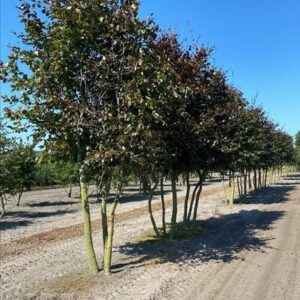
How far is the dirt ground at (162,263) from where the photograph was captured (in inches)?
317

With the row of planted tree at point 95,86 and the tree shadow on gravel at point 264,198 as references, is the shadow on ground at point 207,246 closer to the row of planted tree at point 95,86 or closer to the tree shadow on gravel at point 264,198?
the row of planted tree at point 95,86

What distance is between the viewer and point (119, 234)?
1534cm

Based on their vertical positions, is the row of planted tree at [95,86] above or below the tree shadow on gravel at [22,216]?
above

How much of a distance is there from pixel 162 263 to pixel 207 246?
8.48 ft

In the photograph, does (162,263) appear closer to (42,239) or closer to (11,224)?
(42,239)

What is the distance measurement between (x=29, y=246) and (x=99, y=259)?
Result: 11.7 feet

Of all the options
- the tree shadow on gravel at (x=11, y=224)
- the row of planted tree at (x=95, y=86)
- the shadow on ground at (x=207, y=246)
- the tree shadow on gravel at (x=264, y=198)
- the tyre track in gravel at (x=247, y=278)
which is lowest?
the tyre track in gravel at (x=247, y=278)

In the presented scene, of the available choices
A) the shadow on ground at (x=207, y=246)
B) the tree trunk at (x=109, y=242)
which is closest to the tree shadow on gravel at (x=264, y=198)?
the shadow on ground at (x=207, y=246)

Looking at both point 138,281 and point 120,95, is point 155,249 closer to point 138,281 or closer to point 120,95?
point 138,281

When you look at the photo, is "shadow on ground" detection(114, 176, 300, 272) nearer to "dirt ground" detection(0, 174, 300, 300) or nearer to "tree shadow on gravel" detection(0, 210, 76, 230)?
"dirt ground" detection(0, 174, 300, 300)

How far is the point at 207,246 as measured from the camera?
1266 cm

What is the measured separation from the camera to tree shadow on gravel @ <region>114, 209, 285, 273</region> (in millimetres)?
10922

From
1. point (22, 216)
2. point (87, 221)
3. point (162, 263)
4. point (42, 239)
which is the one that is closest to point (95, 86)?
point (87, 221)

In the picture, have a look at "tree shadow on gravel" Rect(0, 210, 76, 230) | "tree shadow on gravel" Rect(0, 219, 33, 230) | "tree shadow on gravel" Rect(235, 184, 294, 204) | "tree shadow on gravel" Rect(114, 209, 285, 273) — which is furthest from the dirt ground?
"tree shadow on gravel" Rect(235, 184, 294, 204)
